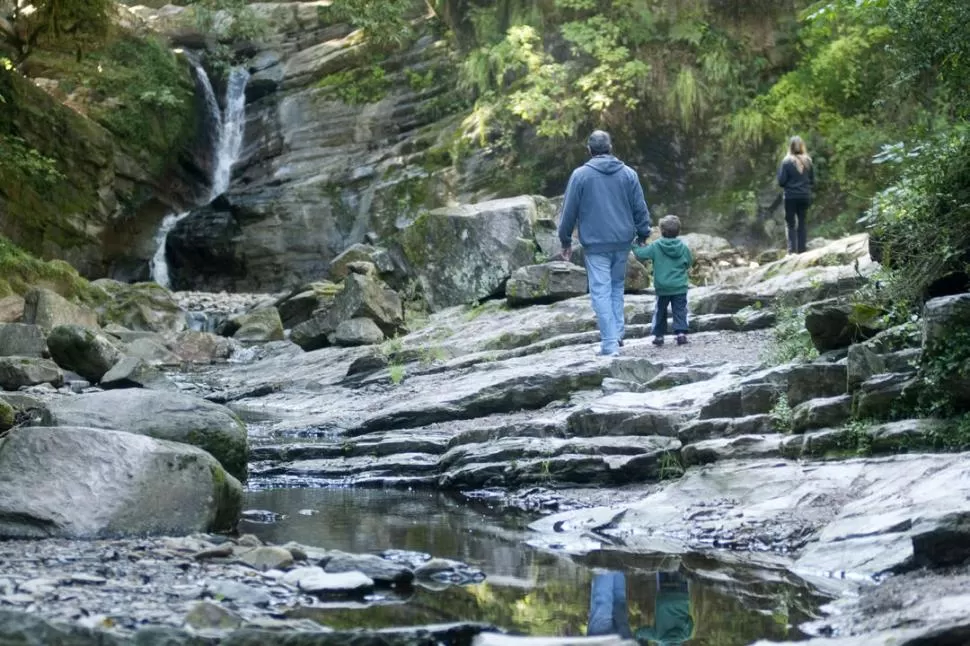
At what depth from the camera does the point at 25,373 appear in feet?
46.5

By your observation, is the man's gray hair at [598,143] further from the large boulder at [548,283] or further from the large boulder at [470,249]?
the large boulder at [470,249]

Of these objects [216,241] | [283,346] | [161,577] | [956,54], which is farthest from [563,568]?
[216,241]

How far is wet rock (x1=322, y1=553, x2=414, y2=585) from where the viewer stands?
5.77 meters

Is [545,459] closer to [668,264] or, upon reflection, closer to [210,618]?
[668,264]

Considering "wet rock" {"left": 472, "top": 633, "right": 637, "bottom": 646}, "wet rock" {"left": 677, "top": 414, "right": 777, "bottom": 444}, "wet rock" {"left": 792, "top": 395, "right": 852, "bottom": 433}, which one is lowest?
"wet rock" {"left": 472, "top": 633, "right": 637, "bottom": 646}

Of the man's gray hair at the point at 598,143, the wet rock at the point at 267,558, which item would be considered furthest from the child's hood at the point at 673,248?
the wet rock at the point at 267,558

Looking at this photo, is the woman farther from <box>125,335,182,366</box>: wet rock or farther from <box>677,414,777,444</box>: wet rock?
<box>125,335,182,366</box>: wet rock

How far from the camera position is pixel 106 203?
1045 inches

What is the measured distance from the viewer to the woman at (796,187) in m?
17.4

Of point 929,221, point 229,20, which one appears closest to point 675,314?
point 929,221

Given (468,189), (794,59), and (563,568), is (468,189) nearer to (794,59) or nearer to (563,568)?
(794,59)

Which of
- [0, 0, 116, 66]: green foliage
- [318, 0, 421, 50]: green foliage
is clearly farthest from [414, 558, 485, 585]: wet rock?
[318, 0, 421, 50]: green foliage

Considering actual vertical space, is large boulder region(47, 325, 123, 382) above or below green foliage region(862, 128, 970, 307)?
below

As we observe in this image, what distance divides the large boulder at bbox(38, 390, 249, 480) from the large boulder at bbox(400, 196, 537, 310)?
31.7ft
